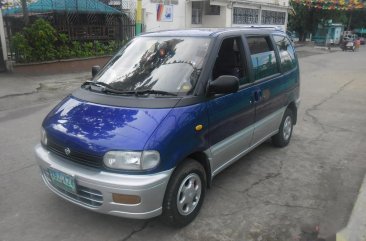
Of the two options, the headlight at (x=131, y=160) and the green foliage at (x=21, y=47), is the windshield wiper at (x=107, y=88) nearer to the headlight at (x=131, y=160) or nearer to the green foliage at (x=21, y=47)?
the headlight at (x=131, y=160)

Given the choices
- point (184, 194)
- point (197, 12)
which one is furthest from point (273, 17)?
point (184, 194)

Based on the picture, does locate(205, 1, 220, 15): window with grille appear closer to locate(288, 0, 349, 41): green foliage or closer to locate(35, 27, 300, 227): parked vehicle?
locate(288, 0, 349, 41): green foliage

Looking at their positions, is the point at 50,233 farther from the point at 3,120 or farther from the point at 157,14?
the point at 157,14

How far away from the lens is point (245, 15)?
2656 centimetres

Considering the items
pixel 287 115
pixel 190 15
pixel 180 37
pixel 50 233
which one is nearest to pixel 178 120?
pixel 180 37

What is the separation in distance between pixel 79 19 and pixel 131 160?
46.1 ft

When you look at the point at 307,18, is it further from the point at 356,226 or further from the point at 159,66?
the point at 356,226

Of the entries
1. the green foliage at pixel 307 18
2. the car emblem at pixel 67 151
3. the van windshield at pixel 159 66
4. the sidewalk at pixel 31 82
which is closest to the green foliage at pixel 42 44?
the sidewalk at pixel 31 82

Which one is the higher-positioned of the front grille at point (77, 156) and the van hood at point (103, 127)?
the van hood at point (103, 127)

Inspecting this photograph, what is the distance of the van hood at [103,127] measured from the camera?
306cm

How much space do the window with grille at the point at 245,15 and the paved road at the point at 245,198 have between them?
1980 cm

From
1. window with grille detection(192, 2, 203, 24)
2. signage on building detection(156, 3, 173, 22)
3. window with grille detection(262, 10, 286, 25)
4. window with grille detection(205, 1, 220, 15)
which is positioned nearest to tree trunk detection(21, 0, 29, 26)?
signage on building detection(156, 3, 173, 22)

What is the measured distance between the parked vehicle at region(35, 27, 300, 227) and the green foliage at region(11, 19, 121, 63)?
31.7 ft

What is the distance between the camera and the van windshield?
3693 millimetres
